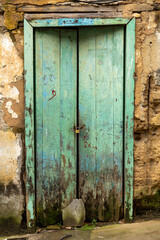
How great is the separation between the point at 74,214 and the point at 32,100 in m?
1.45

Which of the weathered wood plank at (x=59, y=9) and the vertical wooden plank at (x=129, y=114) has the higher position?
the weathered wood plank at (x=59, y=9)

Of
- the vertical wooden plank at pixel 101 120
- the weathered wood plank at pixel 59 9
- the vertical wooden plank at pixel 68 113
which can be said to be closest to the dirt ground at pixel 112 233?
the vertical wooden plank at pixel 101 120

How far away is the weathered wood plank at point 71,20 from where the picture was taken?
315cm

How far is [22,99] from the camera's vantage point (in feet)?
10.9

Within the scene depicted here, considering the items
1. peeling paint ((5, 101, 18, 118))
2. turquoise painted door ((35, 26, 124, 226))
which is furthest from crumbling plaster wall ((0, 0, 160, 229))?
turquoise painted door ((35, 26, 124, 226))

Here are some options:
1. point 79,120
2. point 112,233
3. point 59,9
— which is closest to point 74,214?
point 112,233

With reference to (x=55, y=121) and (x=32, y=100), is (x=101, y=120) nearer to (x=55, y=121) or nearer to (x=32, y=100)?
(x=55, y=121)

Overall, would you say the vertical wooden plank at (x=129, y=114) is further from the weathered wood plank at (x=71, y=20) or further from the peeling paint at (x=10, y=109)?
the peeling paint at (x=10, y=109)

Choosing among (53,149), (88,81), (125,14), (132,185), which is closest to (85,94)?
(88,81)

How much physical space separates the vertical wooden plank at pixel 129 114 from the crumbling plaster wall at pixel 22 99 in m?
0.07

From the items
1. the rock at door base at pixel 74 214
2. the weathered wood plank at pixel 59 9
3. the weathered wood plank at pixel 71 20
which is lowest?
the rock at door base at pixel 74 214

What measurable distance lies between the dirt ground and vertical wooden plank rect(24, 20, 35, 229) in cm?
21

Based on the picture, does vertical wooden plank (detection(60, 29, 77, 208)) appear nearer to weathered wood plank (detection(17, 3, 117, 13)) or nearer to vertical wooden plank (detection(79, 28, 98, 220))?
vertical wooden plank (detection(79, 28, 98, 220))

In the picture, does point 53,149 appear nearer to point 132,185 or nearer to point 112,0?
point 132,185
